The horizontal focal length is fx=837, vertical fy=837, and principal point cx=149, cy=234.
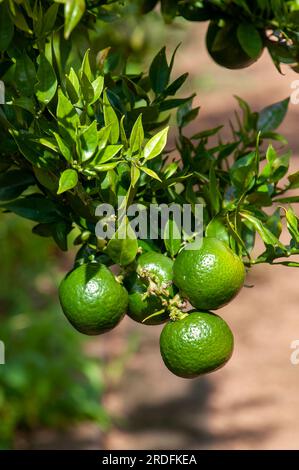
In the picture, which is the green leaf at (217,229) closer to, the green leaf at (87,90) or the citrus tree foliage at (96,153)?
the citrus tree foliage at (96,153)

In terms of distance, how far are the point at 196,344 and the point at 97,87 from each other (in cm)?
23

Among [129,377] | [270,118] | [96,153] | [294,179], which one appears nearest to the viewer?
[96,153]

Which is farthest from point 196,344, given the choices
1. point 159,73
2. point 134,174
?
point 159,73

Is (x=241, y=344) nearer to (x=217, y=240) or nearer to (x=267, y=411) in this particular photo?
(x=267, y=411)

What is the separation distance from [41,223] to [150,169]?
0.14 metres

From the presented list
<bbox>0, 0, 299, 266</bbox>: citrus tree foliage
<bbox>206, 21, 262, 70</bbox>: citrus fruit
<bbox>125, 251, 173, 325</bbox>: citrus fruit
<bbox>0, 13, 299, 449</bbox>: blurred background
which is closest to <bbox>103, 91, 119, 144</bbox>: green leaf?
<bbox>0, 0, 299, 266</bbox>: citrus tree foliage

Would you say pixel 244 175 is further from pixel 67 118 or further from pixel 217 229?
pixel 67 118

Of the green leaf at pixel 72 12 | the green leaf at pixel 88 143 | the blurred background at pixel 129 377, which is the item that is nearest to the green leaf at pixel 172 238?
the green leaf at pixel 88 143

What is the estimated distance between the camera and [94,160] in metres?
0.66

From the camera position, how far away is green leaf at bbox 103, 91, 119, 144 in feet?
2.16

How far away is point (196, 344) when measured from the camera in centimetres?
70

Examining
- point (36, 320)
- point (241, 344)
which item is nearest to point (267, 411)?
point (241, 344)

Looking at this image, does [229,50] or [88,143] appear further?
[229,50]

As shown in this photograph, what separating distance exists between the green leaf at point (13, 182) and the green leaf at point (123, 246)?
0.45 feet
